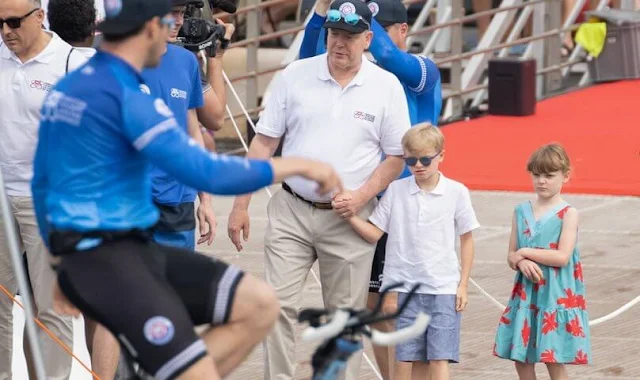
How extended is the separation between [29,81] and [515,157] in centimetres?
807

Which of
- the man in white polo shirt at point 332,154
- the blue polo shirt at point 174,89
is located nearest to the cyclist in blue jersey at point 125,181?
the blue polo shirt at point 174,89

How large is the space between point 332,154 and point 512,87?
30.5 ft

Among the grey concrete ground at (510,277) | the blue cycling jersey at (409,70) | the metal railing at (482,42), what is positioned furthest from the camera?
the metal railing at (482,42)

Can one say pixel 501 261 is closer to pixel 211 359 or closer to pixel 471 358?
pixel 471 358

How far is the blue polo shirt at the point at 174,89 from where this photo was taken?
744cm

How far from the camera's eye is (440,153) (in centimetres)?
760

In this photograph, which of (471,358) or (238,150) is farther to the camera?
(238,150)

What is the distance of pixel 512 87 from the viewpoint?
16.7 metres

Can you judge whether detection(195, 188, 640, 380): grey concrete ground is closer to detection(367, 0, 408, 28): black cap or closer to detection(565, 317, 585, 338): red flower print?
detection(565, 317, 585, 338): red flower print

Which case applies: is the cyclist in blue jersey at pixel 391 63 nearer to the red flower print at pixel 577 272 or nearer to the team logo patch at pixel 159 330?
the red flower print at pixel 577 272

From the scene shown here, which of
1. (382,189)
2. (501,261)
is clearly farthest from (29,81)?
(501,261)

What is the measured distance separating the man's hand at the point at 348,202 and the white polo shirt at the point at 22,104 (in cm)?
142

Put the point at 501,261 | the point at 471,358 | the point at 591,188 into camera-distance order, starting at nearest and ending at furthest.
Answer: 1. the point at 471,358
2. the point at 501,261
3. the point at 591,188

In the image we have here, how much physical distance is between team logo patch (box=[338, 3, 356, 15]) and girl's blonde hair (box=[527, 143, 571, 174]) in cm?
114
